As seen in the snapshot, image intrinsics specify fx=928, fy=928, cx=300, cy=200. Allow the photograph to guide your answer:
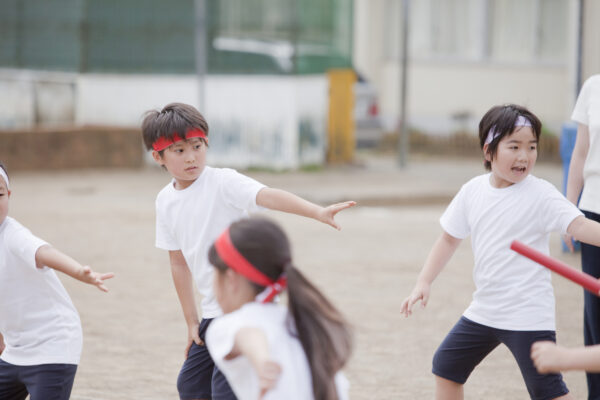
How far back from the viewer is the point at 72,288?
7.27 meters

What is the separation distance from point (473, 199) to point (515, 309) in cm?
46

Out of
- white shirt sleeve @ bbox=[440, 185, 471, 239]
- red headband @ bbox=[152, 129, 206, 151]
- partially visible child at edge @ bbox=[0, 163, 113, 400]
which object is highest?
red headband @ bbox=[152, 129, 206, 151]

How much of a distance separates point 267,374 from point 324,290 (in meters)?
4.77

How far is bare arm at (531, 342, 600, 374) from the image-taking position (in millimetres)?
2453

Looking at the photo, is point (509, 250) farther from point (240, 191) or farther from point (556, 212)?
point (240, 191)

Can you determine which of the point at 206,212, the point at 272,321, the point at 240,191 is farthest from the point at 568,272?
the point at 206,212

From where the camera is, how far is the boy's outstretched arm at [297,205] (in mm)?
3229

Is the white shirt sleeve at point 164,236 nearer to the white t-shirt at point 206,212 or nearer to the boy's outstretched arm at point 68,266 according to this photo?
the white t-shirt at point 206,212

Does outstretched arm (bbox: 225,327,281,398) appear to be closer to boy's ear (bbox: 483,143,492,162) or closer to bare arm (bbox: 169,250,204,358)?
bare arm (bbox: 169,250,204,358)

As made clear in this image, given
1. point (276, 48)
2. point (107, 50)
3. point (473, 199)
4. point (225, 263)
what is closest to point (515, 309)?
point (473, 199)

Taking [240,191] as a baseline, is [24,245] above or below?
below

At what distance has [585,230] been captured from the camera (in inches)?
132

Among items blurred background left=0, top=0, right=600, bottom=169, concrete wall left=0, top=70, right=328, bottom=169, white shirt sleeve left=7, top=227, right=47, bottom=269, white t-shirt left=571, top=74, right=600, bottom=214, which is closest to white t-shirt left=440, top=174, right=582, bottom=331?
white t-shirt left=571, top=74, right=600, bottom=214

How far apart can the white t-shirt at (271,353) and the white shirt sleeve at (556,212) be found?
124 cm
